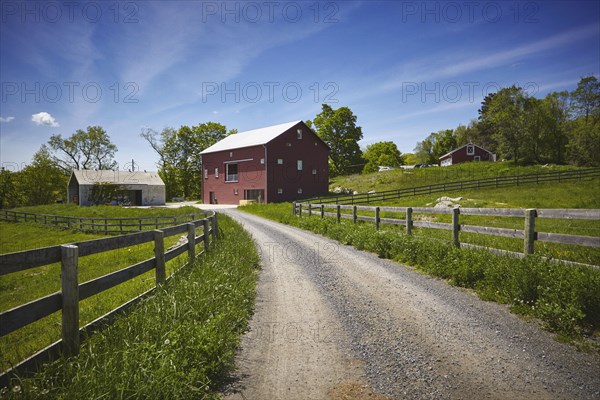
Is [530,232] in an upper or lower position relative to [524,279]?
upper

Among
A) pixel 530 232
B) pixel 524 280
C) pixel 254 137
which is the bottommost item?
pixel 524 280

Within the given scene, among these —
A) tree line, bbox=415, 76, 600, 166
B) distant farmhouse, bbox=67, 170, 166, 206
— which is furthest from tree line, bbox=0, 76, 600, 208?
distant farmhouse, bbox=67, 170, 166, 206

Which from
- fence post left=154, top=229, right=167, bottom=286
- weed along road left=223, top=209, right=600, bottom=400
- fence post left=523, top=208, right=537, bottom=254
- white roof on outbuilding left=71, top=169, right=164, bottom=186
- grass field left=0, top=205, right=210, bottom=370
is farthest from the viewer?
white roof on outbuilding left=71, top=169, right=164, bottom=186

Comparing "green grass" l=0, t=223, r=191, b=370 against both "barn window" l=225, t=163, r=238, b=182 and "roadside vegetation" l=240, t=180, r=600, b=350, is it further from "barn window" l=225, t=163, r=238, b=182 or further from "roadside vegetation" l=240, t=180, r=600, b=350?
"barn window" l=225, t=163, r=238, b=182

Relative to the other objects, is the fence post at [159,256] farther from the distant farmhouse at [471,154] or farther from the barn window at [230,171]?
the distant farmhouse at [471,154]

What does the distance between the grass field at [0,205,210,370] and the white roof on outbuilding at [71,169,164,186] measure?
66.3 ft

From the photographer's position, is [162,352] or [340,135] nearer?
[162,352]

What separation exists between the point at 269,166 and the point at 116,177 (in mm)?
26325

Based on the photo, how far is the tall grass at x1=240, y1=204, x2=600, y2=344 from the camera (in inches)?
173

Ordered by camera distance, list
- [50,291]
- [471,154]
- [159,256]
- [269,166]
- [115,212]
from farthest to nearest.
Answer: [471,154] → [269,166] → [115,212] → [50,291] → [159,256]

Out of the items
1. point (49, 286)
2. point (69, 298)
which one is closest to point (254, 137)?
point (49, 286)

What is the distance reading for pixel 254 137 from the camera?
137ft

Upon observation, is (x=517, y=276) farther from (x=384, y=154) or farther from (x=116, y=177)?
(x=384, y=154)

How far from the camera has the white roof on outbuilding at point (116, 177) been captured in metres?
45.2
